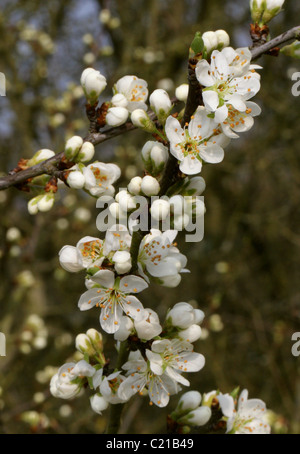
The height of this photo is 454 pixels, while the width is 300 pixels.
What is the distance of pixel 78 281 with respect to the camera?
19.0 ft

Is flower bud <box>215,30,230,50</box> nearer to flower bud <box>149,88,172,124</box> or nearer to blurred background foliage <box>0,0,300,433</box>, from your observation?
flower bud <box>149,88,172,124</box>

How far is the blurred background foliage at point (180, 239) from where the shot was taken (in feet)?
13.4

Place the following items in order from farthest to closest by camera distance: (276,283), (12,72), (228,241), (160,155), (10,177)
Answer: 1. (276,283)
2. (228,241)
3. (12,72)
4. (10,177)
5. (160,155)

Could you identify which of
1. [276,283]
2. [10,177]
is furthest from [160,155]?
[276,283]

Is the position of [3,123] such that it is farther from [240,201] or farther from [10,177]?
[10,177]

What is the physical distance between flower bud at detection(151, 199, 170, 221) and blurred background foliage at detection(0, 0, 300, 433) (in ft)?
7.35

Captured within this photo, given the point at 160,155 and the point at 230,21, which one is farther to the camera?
the point at 230,21

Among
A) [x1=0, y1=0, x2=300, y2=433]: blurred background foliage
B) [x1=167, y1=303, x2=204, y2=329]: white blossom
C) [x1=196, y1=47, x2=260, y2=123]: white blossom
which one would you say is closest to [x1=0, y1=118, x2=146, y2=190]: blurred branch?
[x1=196, y1=47, x2=260, y2=123]: white blossom

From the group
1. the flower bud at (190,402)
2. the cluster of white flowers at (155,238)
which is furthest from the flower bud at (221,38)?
the flower bud at (190,402)

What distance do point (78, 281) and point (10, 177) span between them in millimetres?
4431

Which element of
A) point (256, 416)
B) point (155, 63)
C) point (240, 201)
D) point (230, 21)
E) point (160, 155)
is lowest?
point (256, 416)

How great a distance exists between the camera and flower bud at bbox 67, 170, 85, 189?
4.53 ft

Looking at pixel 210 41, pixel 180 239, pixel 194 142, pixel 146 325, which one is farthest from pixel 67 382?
pixel 180 239

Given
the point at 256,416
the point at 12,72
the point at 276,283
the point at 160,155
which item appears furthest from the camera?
the point at 276,283
